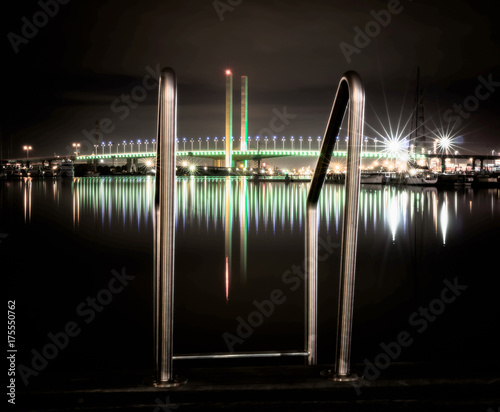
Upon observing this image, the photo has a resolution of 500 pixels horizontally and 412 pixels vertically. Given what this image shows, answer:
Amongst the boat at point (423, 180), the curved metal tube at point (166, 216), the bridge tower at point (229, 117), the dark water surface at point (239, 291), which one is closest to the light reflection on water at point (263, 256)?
the dark water surface at point (239, 291)

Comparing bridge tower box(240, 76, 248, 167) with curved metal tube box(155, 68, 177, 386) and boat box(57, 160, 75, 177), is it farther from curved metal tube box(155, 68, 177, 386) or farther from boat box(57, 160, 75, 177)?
curved metal tube box(155, 68, 177, 386)

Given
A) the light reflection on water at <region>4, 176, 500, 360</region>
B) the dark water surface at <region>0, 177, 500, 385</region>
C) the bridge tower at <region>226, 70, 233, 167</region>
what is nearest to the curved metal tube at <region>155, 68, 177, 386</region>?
the dark water surface at <region>0, 177, 500, 385</region>

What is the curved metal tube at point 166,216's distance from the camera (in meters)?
2.40

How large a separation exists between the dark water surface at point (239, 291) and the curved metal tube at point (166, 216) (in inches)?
19.6

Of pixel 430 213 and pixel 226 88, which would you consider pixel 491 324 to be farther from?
pixel 226 88

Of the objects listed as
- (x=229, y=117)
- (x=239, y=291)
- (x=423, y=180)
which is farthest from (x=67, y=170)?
(x=239, y=291)

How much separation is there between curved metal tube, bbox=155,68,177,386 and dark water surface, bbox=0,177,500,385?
498mm

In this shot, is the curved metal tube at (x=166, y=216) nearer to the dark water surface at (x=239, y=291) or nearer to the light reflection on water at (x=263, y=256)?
the dark water surface at (x=239, y=291)

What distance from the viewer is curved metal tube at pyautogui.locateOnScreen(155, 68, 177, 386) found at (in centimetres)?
240

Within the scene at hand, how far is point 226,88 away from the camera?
97.6 meters

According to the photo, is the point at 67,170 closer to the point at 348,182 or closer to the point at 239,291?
the point at 239,291

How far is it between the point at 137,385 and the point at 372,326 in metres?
3.02

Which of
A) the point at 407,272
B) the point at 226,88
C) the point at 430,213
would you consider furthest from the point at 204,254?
the point at 226,88

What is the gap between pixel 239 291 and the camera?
6.30 m
